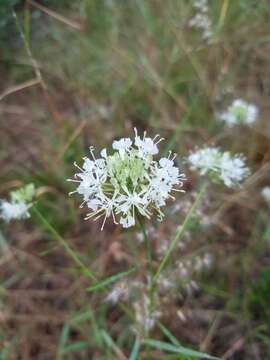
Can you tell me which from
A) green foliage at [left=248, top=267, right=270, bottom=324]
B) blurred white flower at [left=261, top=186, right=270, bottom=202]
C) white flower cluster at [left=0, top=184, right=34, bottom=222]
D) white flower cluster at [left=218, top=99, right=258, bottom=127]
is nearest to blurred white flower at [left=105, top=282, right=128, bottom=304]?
white flower cluster at [left=0, top=184, right=34, bottom=222]

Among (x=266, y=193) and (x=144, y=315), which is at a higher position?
A: (x=266, y=193)

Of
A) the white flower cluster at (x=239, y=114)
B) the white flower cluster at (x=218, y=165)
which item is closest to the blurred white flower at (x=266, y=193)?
the white flower cluster at (x=239, y=114)

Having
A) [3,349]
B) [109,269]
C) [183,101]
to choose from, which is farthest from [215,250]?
[3,349]

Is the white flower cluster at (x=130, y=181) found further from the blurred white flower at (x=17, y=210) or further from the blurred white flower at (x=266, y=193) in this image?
the blurred white flower at (x=266, y=193)

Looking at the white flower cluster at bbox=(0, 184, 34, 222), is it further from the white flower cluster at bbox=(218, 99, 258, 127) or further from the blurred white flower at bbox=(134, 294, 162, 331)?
the white flower cluster at bbox=(218, 99, 258, 127)

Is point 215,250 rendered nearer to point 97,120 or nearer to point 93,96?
point 97,120

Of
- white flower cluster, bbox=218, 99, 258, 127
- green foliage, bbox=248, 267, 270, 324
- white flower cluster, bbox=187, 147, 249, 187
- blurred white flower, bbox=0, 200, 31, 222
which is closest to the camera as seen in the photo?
white flower cluster, bbox=187, 147, 249, 187

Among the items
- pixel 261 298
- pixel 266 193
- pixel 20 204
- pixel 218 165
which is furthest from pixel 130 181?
pixel 266 193

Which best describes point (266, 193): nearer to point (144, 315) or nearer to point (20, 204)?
point (144, 315)

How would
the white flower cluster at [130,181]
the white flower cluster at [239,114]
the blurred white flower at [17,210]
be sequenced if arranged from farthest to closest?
the white flower cluster at [239,114] < the blurred white flower at [17,210] < the white flower cluster at [130,181]
